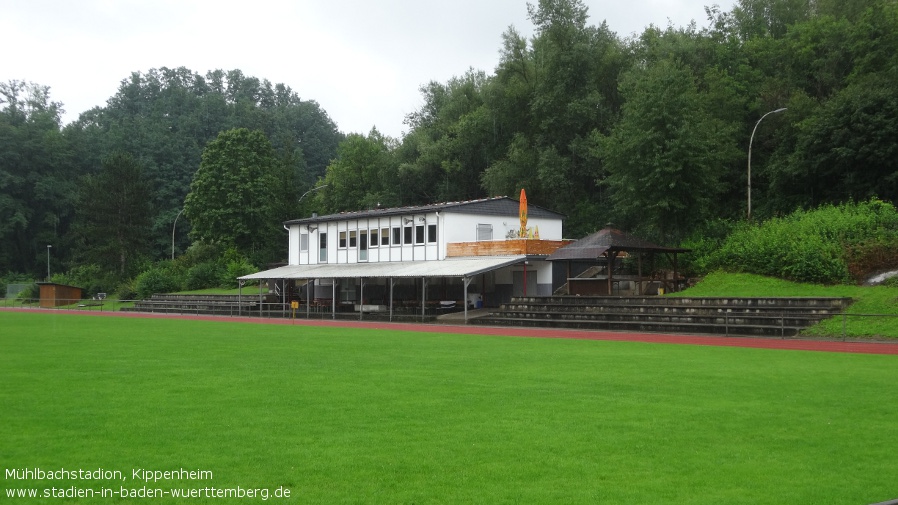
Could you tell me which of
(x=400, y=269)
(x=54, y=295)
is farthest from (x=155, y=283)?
(x=400, y=269)

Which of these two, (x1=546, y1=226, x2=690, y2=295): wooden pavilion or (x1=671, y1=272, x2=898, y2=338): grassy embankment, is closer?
(x1=671, y1=272, x2=898, y2=338): grassy embankment

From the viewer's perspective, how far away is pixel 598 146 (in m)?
55.8

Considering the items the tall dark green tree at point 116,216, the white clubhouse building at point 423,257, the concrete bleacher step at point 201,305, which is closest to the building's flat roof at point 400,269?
the white clubhouse building at point 423,257

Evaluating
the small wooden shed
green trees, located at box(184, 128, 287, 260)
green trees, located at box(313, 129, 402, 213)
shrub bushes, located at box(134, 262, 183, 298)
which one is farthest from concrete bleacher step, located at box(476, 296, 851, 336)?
green trees, located at box(184, 128, 287, 260)

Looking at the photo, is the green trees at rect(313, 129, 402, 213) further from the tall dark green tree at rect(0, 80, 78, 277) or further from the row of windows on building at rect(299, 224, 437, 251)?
the tall dark green tree at rect(0, 80, 78, 277)

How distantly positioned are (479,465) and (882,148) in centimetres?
3818

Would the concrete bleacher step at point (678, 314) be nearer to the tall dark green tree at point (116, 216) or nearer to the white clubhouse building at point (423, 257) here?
the white clubhouse building at point (423, 257)

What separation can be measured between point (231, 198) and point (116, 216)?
15376 mm

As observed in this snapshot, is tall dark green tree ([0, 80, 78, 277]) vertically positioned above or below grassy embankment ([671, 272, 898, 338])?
above

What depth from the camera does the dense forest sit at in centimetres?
4316

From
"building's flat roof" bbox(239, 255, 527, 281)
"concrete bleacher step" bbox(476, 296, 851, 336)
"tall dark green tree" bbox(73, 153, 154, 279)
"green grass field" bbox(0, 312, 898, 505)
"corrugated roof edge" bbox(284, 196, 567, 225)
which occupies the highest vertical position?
"tall dark green tree" bbox(73, 153, 154, 279)

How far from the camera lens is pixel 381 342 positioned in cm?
2422

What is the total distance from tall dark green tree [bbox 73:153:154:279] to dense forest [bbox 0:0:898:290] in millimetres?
199

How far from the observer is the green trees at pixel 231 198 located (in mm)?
77938
